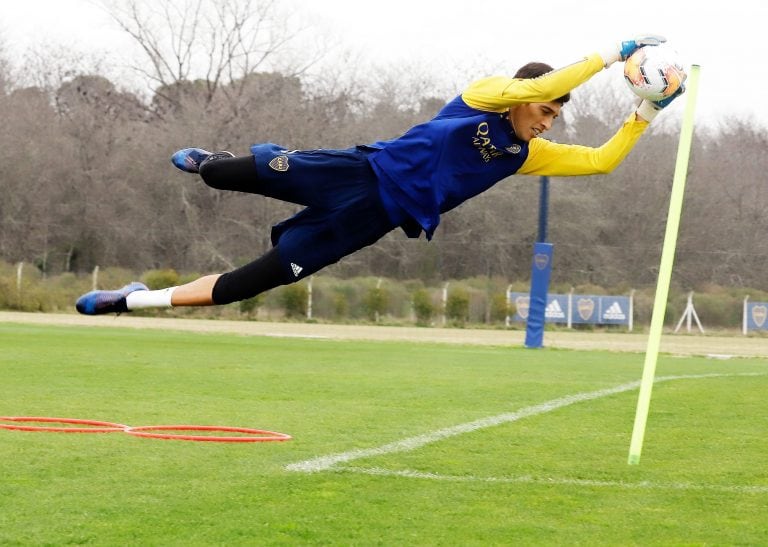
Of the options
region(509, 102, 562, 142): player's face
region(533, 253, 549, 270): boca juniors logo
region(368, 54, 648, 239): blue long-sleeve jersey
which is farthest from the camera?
region(533, 253, 549, 270): boca juniors logo

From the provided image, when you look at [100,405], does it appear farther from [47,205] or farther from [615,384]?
[47,205]

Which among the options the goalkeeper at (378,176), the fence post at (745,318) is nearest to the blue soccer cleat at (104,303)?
the goalkeeper at (378,176)

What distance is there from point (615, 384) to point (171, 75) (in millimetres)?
41533

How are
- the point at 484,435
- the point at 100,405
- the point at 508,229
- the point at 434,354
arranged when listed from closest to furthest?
the point at 484,435 < the point at 100,405 < the point at 434,354 < the point at 508,229

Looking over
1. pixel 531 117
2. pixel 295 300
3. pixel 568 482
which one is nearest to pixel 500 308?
pixel 295 300

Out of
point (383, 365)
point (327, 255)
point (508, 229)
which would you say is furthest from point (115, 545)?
point (508, 229)

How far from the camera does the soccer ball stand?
728 centimetres

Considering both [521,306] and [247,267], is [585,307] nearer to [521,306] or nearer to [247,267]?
[521,306]

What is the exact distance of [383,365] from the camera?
16094 mm

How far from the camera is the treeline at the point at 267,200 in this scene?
148 feet

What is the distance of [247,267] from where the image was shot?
7750mm

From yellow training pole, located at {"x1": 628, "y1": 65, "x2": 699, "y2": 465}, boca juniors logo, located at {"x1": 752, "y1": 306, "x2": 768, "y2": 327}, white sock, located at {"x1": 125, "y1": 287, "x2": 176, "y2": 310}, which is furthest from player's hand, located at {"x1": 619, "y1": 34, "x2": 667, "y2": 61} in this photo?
boca juniors logo, located at {"x1": 752, "y1": 306, "x2": 768, "y2": 327}

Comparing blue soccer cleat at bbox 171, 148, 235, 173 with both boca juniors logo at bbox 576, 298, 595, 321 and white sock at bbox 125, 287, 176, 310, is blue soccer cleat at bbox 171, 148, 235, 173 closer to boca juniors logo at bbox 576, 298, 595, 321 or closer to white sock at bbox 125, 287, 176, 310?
white sock at bbox 125, 287, 176, 310

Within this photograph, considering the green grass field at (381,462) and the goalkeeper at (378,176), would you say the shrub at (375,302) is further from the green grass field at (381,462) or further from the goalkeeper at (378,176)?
the goalkeeper at (378,176)
